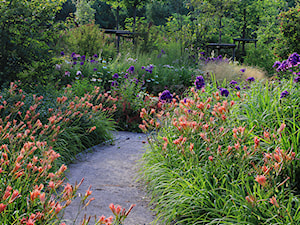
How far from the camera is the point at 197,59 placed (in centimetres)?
1111

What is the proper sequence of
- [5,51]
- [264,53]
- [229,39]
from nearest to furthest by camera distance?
1. [5,51]
2. [264,53]
3. [229,39]

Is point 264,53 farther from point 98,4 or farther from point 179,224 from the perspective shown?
point 98,4

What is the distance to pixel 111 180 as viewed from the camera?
12.2ft

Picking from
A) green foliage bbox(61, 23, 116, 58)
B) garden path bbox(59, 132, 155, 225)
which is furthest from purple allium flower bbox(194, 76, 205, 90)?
green foliage bbox(61, 23, 116, 58)

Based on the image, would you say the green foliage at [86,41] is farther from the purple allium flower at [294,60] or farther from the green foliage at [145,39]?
the purple allium flower at [294,60]

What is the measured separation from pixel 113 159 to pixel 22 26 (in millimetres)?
2969

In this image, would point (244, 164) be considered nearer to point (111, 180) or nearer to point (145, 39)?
point (111, 180)

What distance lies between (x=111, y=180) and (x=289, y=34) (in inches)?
396

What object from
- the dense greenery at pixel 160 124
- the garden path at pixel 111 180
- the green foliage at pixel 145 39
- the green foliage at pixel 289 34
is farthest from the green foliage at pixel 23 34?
the green foliage at pixel 289 34

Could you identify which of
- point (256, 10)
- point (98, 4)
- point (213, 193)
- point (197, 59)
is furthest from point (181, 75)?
point (98, 4)

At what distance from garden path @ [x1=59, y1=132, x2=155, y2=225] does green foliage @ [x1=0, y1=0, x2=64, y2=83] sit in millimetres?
2133

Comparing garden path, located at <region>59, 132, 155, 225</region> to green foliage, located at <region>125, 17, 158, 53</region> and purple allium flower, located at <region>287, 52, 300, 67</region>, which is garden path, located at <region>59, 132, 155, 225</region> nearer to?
purple allium flower, located at <region>287, 52, 300, 67</region>

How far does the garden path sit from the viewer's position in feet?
9.64

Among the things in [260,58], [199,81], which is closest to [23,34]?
[199,81]
